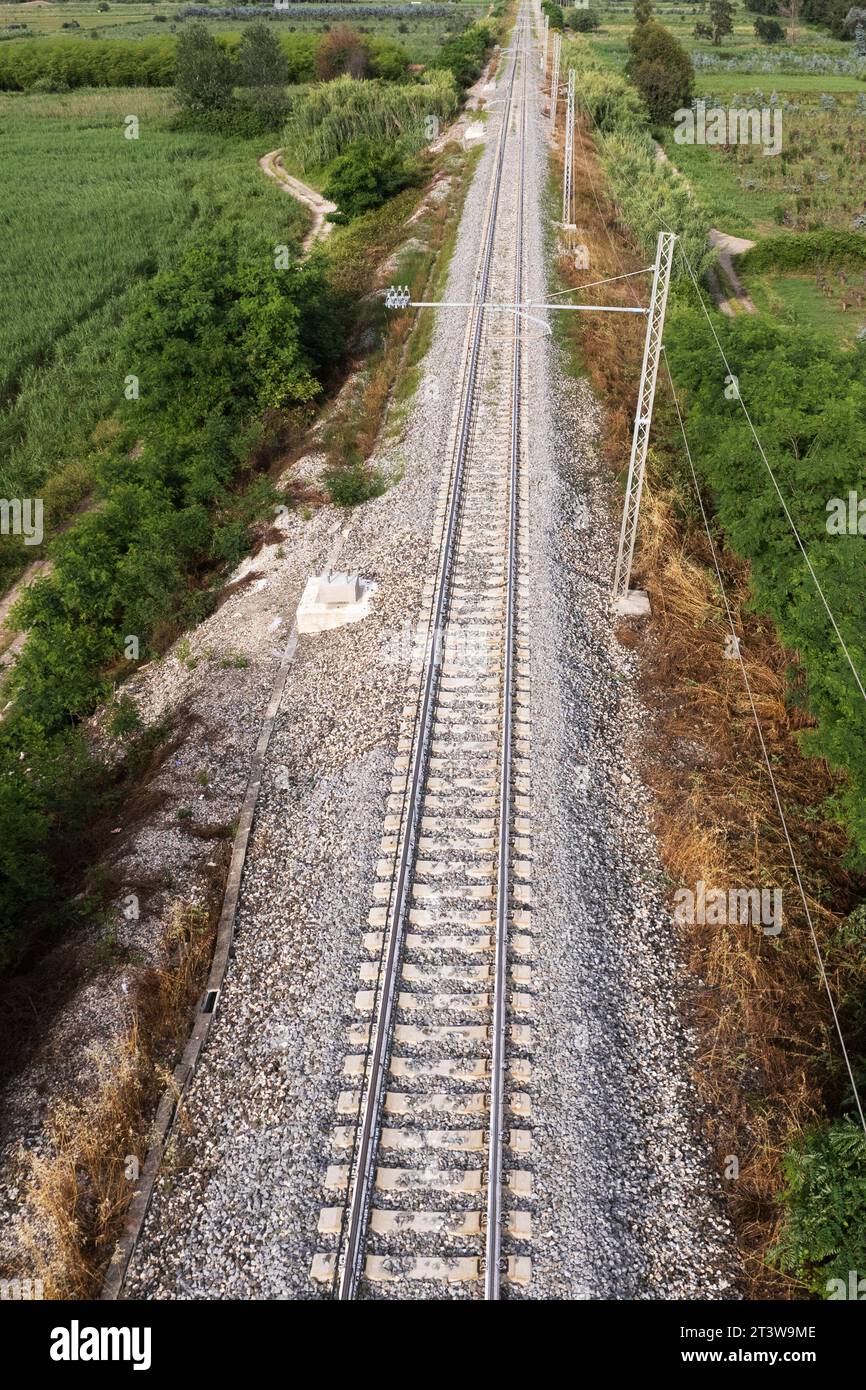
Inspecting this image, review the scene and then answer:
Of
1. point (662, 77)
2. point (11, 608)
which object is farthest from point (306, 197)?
point (11, 608)

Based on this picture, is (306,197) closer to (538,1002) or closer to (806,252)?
(806,252)

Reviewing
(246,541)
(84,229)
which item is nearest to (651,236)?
(246,541)

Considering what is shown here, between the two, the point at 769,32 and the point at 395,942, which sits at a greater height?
the point at 769,32

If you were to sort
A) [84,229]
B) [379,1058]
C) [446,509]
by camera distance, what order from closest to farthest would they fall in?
[379,1058] → [446,509] → [84,229]

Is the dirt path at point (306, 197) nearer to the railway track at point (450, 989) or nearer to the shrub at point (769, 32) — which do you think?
the railway track at point (450, 989)
